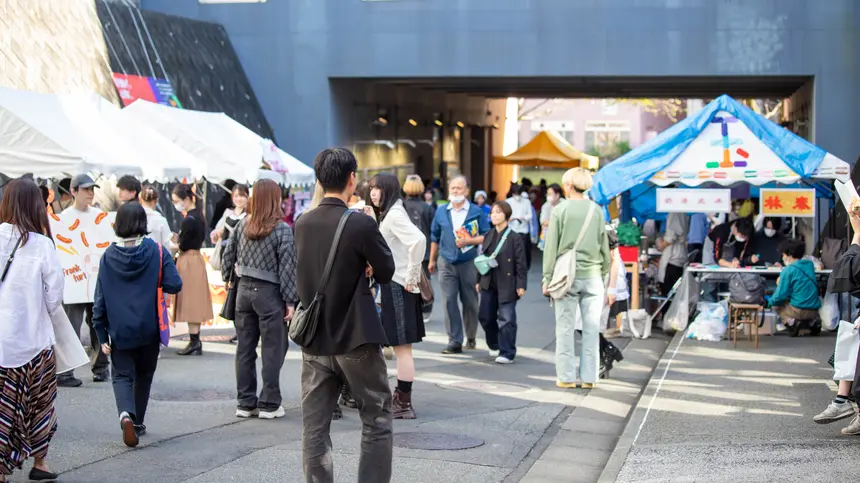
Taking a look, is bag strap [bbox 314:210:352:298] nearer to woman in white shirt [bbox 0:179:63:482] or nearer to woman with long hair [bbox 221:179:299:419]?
woman in white shirt [bbox 0:179:63:482]

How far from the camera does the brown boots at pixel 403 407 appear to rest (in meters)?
9.16

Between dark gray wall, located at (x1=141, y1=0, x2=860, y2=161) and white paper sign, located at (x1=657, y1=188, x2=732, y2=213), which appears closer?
white paper sign, located at (x1=657, y1=188, x2=732, y2=213)

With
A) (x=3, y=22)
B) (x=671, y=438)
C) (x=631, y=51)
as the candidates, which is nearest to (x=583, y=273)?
(x=671, y=438)

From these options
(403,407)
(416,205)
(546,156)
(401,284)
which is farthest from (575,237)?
(546,156)

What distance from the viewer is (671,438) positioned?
821cm

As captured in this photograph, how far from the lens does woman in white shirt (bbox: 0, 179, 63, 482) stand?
6.67m

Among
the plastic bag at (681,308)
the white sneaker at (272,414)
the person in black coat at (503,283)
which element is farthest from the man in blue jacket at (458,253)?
the white sneaker at (272,414)

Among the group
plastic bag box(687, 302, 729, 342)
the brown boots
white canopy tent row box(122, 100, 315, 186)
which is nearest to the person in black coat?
plastic bag box(687, 302, 729, 342)

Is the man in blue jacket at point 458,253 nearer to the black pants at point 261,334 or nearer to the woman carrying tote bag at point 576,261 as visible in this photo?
the woman carrying tote bag at point 576,261

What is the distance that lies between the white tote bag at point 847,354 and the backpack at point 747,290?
5.46 metres

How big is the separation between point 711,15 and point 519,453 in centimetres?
1582

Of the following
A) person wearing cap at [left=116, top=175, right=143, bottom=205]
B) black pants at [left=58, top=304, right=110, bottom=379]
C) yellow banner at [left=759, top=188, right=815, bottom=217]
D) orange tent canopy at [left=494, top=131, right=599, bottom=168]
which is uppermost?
orange tent canopy at [left=494, top=131, right=599, bottom=168]

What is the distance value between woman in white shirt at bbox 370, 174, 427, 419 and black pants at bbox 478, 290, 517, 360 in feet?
9.59

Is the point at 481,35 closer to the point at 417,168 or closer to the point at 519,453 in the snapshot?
the point at 417,168
